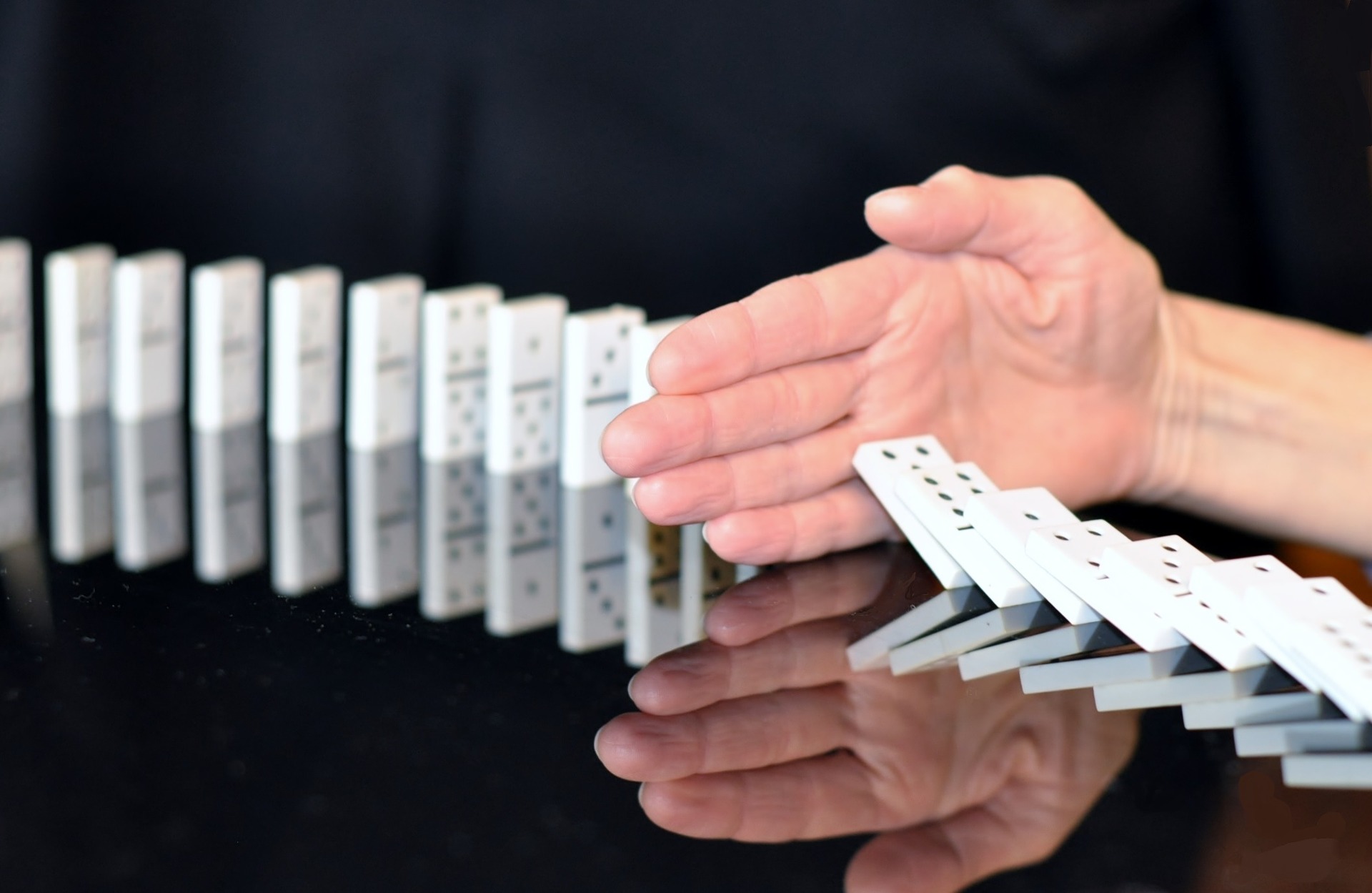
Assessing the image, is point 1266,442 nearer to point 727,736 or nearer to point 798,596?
point 798,596

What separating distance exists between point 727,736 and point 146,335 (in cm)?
103

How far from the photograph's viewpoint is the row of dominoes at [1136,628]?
0.81m

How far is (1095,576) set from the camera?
0.94 metres

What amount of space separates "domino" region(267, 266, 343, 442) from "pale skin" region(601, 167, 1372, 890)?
1.86ft

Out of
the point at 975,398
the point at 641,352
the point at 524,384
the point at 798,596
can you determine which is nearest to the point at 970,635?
the point at 798,596

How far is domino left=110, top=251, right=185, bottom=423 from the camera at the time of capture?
4.94 feet

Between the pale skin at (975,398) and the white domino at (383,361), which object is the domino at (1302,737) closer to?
the pale skin at (975,398)

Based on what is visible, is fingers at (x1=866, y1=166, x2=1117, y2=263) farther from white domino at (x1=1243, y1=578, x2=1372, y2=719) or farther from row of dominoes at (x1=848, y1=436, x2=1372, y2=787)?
white domino at (x1=1243, y1=578, x2=1372, y2=719)

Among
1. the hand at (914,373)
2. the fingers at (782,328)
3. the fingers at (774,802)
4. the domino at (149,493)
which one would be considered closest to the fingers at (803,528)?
the hand at (914,373)

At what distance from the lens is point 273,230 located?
2.03 m

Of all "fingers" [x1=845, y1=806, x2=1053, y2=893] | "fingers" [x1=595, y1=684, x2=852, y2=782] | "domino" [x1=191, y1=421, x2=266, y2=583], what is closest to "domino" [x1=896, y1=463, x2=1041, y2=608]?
"fingers" [x1=595, y1=684, x2=852, y2=782]

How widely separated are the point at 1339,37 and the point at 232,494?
59.3 inches

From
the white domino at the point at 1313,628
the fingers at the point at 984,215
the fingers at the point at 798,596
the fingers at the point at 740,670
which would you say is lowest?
the fingers at the point at 798,596

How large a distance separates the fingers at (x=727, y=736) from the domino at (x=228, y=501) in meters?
0.43
